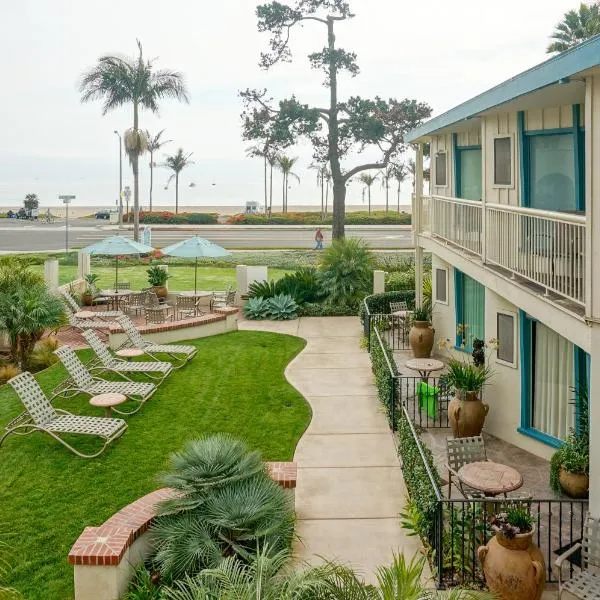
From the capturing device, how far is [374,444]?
13383 mm

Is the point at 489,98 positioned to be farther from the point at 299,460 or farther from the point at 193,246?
the point at 193,246

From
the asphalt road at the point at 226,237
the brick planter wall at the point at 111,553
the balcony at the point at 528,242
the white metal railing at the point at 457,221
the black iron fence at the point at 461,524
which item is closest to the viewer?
the brick planter wall at the point at 111,553

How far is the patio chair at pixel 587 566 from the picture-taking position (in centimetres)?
767

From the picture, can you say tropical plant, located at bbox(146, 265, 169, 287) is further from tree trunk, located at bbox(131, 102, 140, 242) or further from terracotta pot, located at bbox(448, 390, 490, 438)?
tree trunk, located at bbox(131, 102, 140, 242)

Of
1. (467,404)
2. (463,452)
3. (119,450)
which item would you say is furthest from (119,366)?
(463,452)

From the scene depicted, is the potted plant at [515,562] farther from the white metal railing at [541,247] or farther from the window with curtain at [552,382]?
the window with curtain at [552,382]

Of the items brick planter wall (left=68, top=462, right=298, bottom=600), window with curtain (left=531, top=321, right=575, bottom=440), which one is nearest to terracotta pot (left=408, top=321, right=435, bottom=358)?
window with curtain (left=531, top=321, right=575, bottom=440)

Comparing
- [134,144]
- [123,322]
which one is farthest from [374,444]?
[134,144]

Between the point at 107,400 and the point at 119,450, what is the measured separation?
1427mm

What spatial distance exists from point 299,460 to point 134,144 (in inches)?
1675

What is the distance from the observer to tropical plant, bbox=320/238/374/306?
1061 inches

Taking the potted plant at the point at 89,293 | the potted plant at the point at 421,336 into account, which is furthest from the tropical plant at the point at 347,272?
the potted plant at the point at 89,293

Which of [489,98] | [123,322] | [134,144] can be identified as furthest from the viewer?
[134,144]

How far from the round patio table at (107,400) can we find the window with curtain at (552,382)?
7.40 metres
